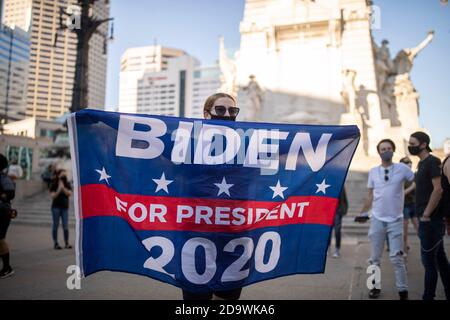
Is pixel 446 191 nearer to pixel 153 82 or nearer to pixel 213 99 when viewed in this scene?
pixel 213 99

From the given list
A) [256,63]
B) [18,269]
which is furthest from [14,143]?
[18,269]

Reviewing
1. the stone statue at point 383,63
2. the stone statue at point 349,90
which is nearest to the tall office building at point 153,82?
the stone statue at point 383,63

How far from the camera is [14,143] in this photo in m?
22.3

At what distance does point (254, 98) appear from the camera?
2217cm

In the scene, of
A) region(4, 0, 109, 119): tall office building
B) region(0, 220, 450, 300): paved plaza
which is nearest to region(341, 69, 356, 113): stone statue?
region(0, 220, 450, 300): paved plaza

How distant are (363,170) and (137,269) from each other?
16390mm

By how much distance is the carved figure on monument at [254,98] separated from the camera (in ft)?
72.5

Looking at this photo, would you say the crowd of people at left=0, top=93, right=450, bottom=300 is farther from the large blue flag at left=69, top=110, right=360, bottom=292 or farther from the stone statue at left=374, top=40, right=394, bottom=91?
the stone statue at left=374, top=40, right=394, bottom=91

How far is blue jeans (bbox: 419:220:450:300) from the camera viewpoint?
3633 mm

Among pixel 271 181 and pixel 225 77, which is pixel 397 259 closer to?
pixel 271 181

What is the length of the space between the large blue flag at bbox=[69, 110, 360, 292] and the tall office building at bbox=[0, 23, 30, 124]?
2123cm

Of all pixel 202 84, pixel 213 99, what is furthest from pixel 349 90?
pixel 202 84

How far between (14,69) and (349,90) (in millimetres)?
31345

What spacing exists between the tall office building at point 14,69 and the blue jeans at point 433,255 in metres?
22.2
